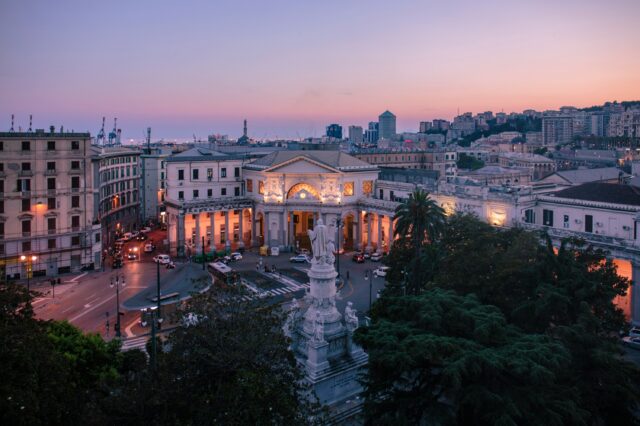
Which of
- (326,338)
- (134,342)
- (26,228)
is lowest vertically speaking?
(134,342)

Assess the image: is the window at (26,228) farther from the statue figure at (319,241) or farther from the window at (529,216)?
the window at (529,216)

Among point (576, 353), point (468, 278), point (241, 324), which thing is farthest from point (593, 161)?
point (241, 324)

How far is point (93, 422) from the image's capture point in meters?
17.0

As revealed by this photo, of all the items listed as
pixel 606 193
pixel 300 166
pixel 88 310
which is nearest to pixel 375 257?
pixel 300 166

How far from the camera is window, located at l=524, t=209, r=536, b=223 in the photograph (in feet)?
208

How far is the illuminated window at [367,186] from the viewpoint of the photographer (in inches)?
3442

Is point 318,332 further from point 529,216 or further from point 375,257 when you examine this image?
point 375,257

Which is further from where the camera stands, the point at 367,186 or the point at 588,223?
the point at 367,186

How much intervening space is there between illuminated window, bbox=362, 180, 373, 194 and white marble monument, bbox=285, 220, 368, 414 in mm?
57246

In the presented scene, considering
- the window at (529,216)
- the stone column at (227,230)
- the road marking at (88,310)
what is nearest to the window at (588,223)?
the window at (529,216)

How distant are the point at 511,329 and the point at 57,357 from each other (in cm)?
2038

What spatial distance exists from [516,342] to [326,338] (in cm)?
1054

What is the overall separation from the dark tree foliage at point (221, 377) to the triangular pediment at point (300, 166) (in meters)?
62.0

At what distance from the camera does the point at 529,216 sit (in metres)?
63.6
